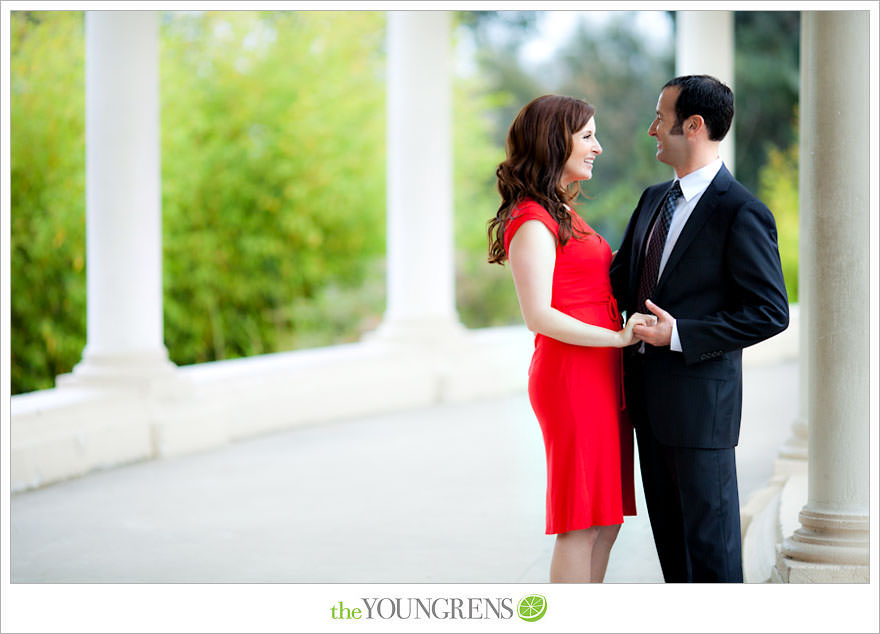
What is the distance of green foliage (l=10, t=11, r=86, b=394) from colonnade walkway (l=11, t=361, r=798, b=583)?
139 inches

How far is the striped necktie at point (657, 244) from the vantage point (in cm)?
353

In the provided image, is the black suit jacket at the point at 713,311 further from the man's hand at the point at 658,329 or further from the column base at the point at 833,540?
the column base at the point at 833,540

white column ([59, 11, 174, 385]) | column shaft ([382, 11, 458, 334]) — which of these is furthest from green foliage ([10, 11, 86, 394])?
column shaft ([382, 11, 458, 334])

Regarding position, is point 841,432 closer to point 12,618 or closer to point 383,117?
point 12,618

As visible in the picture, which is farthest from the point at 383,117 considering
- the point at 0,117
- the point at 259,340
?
the point at 0,117

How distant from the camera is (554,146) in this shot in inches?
136

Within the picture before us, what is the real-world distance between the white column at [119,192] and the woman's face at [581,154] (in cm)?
519

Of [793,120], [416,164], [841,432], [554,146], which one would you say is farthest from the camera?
[793,120]

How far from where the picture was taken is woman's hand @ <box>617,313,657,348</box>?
11.2 ft

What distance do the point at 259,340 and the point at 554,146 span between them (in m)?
10.2

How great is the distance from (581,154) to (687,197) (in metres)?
0.38

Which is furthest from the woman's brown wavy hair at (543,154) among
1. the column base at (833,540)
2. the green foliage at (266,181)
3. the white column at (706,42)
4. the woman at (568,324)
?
the green foliage at (266,181)

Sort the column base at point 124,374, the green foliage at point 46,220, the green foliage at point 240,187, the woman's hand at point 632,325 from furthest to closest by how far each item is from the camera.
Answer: the green foliage at point 240,187
the green foliage at point 46,220
the column base at point 124,374
the woman's hand at point 632,325

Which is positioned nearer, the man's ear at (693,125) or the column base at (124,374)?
the man's ear at (693,125)
